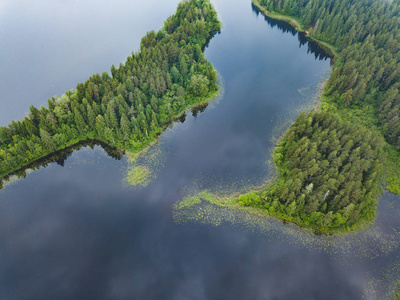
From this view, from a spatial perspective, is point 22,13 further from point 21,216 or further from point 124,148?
point 21,216

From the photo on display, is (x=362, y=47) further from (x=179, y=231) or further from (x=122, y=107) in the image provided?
(x=179, y=231)

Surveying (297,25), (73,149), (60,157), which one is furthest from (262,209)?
(297,25)

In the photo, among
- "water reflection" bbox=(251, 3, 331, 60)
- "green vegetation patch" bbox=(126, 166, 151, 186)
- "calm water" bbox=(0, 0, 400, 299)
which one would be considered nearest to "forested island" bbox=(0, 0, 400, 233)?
"calm water" bbox=(0, 0, 400, 299)

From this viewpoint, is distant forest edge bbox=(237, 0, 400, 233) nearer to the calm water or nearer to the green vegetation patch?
the calm water

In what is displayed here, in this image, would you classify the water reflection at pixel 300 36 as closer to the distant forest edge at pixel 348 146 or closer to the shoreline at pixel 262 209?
the distant forest edge at pixel 348 146

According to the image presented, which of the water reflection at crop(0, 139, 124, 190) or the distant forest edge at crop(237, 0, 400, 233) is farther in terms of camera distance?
the water reflection at crop(0, 139, 124, 190)

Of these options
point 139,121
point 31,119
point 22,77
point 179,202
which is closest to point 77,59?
point 22,77
